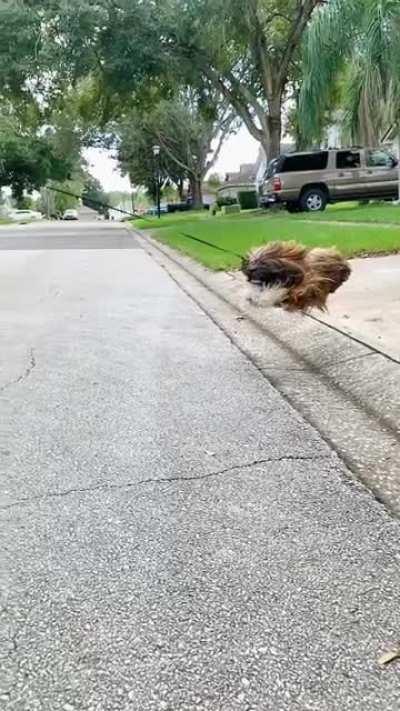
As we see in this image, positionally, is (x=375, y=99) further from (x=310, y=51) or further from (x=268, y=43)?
(x=268, y=43)

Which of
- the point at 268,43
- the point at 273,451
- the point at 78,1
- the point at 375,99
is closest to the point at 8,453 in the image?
the point at 273,451

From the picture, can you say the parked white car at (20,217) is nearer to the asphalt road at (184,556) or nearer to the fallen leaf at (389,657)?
the asphalt road at (184,556)

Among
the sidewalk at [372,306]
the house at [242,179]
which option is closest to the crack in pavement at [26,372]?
the sidewalk at [372,306]

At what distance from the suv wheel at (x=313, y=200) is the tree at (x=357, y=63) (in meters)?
1.85

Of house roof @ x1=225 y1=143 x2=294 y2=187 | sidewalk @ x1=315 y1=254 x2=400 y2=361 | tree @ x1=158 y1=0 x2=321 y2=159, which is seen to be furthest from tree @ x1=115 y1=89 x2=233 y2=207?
sidewalk @ x1=315 y1=254 x2=400 y2=361

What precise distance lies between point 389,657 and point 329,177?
22.9m

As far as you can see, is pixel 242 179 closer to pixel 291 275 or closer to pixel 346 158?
pixel 346 158

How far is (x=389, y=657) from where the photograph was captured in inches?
78.2

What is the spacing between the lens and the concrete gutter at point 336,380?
347 cm

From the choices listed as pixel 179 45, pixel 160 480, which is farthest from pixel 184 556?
pixel 179 45

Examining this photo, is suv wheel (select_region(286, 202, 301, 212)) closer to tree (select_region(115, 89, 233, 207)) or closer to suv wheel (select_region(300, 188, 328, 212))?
suv wheel (select_region(300, 188, 328, 212))

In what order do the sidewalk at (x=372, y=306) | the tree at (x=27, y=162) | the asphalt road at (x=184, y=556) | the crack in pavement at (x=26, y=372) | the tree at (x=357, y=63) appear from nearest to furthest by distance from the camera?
the asphalt road at (x=184, y=556) → the crack in pavement at (x=26, y=372) → the sidewalk at (x=372, y=306) → the tree at (x=357, y=63) → the tree at (x=27, y=162)

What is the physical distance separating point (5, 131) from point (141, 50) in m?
35.5

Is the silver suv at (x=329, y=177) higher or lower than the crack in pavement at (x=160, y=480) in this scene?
higher
